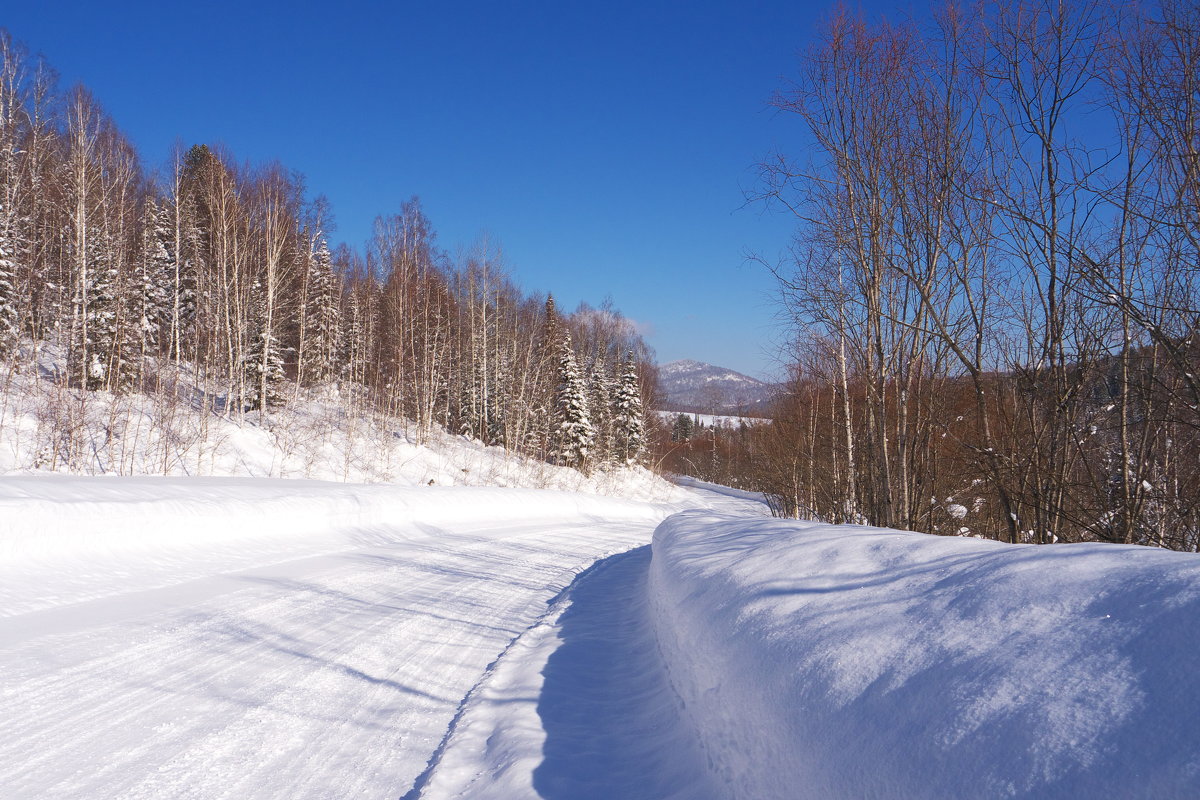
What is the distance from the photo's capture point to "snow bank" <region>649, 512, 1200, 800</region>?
4.94 ft

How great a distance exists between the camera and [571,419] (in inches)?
1368

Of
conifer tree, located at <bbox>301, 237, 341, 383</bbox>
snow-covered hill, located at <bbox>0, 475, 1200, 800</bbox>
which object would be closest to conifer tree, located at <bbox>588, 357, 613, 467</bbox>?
conifer tree, located at <bbox>301, 237, 341, 383</bbox>

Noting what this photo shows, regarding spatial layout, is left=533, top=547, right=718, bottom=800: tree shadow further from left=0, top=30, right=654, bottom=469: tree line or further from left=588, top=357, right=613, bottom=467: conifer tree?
left=588, top=357, right=613, bottom=467: conifer tree

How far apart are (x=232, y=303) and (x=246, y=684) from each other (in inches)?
919

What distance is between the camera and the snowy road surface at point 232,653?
3.12 metres

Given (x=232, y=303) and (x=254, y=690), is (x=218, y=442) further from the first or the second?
(x=254, y=690)

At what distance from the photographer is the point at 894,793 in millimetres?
1791

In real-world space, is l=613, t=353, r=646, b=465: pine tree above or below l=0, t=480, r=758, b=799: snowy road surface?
above

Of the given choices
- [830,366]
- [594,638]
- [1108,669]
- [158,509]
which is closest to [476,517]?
[158,509]

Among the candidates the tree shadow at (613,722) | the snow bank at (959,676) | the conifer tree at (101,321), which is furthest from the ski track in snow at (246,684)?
the conifer tree at (101,321)

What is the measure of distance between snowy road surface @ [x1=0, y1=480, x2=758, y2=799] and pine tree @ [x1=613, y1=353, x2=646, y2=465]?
1196 inches

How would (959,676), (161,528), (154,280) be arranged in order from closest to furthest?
(959,676), (161,528), (154,280)

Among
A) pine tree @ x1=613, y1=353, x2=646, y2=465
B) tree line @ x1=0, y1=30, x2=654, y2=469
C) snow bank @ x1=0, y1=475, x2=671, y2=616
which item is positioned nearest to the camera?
snow bank @ x1=0, y1=475, x2=671, y2=616

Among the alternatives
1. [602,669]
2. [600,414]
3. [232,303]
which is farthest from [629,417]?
[602,669]
